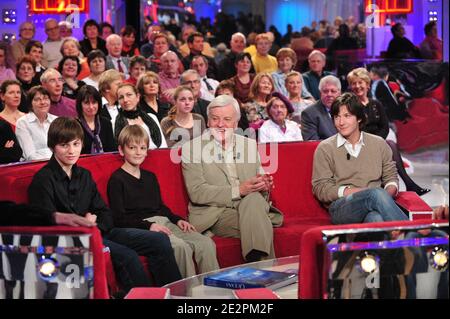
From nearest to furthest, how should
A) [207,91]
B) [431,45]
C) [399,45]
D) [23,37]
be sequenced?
[207,91] < [23,37] < [431,45] < [399,45]

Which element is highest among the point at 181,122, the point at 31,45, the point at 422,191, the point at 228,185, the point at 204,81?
the point at 31,45

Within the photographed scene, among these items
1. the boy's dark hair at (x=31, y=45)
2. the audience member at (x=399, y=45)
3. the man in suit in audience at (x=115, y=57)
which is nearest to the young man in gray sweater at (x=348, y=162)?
the man in suit in audience at (x=115, y=57)

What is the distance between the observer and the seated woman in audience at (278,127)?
7344 mm

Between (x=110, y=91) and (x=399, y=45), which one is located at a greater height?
(x=399, y=45)

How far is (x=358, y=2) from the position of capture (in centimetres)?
2034

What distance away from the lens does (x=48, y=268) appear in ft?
11.5

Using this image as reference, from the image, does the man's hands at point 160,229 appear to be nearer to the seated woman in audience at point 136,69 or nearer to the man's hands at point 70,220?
the man's hands at point 70,220

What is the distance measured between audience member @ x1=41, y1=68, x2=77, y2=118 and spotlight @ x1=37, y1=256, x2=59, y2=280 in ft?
13.7

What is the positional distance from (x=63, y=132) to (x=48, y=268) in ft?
5.46

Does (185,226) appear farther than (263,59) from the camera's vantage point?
No

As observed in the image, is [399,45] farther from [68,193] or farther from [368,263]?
[368,263]

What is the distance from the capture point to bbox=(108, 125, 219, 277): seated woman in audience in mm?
5379

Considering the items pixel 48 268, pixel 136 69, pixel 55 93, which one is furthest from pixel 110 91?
pixel 48 268
